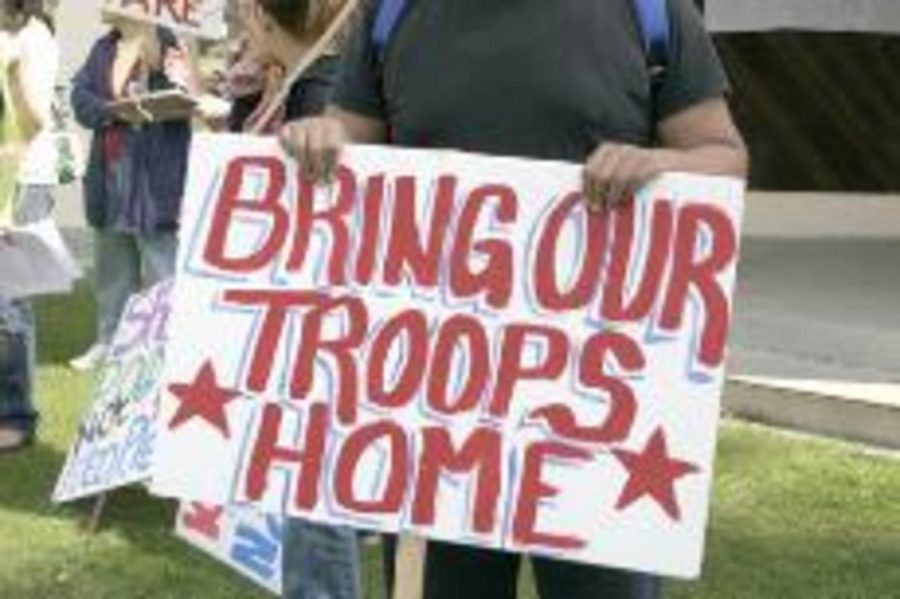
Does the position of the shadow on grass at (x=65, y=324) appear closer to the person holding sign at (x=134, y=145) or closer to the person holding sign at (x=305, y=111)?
the person holding sign at (x=134, y=145)

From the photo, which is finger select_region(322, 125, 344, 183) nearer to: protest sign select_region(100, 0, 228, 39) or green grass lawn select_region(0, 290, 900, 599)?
green grass lawn select_region(0, 290, 900, 599)

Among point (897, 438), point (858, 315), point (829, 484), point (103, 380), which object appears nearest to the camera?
point (103, 380)

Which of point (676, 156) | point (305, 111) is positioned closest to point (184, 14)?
point (305, 111)

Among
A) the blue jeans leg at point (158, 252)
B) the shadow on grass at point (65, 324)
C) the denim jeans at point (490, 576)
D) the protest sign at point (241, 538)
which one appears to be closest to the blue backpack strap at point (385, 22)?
the denim jeans at point (490, 576)

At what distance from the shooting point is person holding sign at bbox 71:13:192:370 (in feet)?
25.7

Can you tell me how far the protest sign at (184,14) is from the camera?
7.06 m

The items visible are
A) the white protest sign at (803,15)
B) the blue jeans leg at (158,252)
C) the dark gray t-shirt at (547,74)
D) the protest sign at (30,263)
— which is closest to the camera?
the dark gray t-shirt at (547,74)

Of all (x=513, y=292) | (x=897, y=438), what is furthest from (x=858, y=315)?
(x=513, y=292)

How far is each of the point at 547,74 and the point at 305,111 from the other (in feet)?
3.81

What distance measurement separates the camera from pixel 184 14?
711 centimetres

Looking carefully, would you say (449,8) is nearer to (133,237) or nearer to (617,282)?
(617,282)

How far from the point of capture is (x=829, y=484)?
669cm

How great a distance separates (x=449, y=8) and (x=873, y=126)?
1184cm

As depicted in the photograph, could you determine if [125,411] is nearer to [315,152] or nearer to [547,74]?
[315,152]
